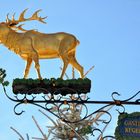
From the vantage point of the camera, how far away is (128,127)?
22.9ft

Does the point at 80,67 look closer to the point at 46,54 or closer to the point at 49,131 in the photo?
the point at 46,54

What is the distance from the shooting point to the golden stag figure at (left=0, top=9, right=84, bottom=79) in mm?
8438

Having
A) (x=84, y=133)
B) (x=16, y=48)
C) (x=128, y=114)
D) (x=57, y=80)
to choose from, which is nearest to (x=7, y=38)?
(x=16, y=48)

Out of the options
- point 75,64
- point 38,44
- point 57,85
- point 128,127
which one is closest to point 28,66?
point 38,44

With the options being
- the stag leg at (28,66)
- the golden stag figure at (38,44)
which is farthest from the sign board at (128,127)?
the stag leg at (28,66)

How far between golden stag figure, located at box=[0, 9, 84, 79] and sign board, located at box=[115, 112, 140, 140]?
59.3 inches

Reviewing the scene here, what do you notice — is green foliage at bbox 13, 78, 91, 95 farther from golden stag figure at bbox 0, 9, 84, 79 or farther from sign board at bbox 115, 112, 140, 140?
sign board at bbox 115, 112, 140, 140

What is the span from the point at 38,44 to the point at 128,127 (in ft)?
7.33

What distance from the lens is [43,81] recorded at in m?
7.73

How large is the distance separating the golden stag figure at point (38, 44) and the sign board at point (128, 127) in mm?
1505

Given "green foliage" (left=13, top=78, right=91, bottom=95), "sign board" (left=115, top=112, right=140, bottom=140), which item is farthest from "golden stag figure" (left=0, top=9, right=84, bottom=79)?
"sign board" (left=115, top=112, right=140, bottom=140)

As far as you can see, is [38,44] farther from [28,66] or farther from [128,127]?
[128,127]

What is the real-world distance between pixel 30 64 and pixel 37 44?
0.32 m

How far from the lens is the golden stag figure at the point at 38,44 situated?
332 inches
